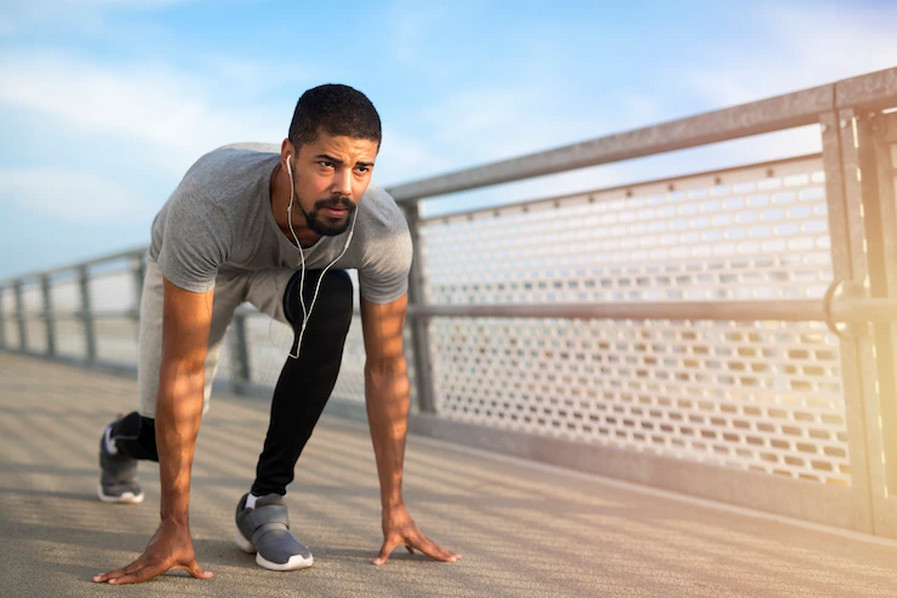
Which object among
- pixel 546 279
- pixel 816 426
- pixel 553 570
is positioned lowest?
pixel 553 570

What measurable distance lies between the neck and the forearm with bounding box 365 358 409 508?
434 mm

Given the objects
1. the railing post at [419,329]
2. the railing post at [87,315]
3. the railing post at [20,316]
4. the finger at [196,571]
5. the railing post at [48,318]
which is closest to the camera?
the finger at [196,571]

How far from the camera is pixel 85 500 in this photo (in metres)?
2.85

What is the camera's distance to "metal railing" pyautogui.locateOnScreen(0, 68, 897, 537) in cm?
223

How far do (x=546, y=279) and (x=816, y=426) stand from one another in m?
1.21

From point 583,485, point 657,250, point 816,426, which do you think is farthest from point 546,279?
point 816,426

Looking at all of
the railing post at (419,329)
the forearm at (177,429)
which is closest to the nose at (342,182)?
the forearm at (177,429)

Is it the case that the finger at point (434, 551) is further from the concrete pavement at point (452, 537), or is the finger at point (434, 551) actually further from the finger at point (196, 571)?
the finger at point (196, 571)

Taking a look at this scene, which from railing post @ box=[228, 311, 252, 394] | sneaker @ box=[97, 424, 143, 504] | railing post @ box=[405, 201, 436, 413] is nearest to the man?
sneaker @ box=[97, 424, 143, 504]

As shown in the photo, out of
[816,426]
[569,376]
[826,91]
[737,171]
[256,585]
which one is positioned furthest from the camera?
[569,376]

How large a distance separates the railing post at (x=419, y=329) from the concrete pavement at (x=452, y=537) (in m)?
0.34

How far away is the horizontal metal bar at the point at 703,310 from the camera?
85.0 inches

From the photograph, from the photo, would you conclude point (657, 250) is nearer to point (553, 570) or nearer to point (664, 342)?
point (664, 342)

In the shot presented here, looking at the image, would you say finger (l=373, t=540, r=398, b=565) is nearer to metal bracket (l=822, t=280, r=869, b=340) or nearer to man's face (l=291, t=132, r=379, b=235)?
man's face (l=291, t=132, r=379, b=235)
